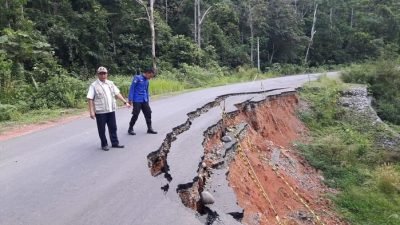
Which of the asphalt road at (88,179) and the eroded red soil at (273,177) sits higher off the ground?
the asphalt road at (88,179)

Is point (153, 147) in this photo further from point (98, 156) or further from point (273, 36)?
point (273, 36)

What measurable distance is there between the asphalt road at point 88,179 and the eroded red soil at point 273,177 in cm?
103

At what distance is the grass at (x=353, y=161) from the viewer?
10.1 meters

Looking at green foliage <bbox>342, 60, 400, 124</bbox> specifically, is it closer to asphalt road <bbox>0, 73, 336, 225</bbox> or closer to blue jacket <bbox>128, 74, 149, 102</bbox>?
asphalt road <bbox>0, 73, 336, 225</bbox>

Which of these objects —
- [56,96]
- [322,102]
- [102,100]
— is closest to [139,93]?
[102,100]

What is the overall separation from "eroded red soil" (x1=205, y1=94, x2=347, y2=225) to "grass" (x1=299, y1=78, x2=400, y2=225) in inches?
19.6

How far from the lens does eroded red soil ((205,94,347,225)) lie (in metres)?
7.24

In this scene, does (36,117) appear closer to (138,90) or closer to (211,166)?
(138,90)

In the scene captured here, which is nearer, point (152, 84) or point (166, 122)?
point (166, 122)

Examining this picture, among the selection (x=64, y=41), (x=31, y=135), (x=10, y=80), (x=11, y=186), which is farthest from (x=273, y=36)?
(x=11, y=186)

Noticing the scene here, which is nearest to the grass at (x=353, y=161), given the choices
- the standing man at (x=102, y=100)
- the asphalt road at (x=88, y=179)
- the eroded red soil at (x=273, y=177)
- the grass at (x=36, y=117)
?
the eroded red soil at (x=273, y=177)

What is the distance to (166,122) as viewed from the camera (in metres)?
10.7

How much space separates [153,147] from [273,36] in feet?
127

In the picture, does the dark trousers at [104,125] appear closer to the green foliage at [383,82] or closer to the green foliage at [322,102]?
the green foliage at [322,102]
